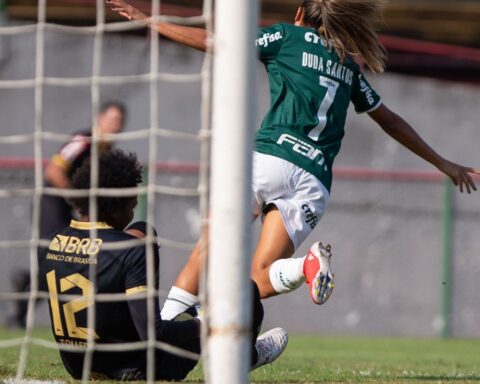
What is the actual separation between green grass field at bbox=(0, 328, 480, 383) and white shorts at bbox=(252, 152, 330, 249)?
81cm

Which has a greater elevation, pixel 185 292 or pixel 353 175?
pixel 353 175

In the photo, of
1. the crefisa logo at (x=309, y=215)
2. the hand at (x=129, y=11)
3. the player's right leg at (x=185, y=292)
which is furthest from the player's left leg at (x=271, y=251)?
the hand at (x=129, y=11)

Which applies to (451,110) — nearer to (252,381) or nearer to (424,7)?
(424,7)

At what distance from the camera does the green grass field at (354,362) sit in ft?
18.5

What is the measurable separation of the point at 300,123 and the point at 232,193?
1.98 meters

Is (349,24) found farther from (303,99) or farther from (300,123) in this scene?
(300,123)

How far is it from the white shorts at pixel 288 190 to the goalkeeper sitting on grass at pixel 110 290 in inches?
31.2

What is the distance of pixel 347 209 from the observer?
13.0m

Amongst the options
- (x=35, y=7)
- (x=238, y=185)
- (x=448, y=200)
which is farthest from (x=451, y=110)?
(x=238, y=185)

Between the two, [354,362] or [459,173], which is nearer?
[459,173]

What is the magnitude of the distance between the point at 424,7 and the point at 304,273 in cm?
1028

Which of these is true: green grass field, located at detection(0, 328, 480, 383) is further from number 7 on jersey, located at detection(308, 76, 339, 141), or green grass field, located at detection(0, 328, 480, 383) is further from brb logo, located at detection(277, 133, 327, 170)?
number 7 on jersey, located at detection(308, 76, 339, 141)

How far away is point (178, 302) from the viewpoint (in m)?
5.71

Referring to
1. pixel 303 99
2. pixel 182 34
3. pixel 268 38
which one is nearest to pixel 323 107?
pixel 303 99
